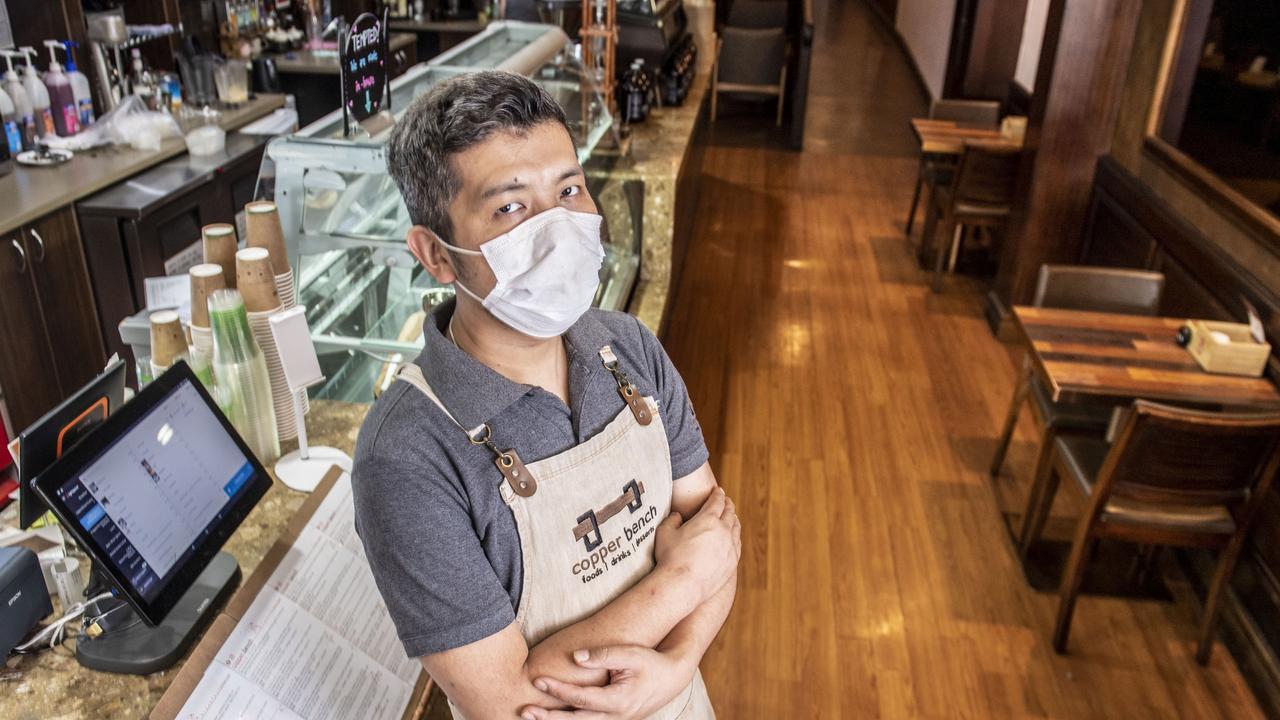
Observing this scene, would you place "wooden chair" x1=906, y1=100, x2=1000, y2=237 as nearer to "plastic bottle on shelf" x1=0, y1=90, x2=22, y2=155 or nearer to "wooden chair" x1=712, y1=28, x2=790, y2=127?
"wooden chair" x1=712, y1=28, x2=790, y2=127

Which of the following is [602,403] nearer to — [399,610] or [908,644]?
[399,610]

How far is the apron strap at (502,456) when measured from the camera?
3.72 feet

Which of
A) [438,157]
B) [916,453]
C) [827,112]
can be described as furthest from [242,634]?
[827,112]

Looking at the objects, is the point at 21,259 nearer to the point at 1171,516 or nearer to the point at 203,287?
the point at 203,287

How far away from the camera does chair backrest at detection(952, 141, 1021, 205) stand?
16.7ft

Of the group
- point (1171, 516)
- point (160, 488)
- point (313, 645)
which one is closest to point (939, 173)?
point (1171, 516)

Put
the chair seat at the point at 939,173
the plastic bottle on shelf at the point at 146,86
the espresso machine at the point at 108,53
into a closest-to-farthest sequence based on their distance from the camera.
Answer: the espresso machine at the point at 108,53, the plastic bottle on shelf at the point at 146,86, the chair seat at the point at 939,173

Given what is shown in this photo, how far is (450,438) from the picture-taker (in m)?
1.12

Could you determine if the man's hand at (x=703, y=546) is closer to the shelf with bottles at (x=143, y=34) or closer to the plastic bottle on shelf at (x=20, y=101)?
the plastic bottle on shelf at (x=20, y=101)

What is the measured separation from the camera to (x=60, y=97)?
416 cm

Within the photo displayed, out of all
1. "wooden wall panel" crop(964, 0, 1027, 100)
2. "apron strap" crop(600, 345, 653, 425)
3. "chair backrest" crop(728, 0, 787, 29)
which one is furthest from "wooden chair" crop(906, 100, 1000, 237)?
"apron strap" crop(600, 345, 653, 425)

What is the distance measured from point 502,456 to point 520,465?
1.0 inches

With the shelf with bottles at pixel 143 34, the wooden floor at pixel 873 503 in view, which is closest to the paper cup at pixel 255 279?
the wooden floor at pixel 873 503

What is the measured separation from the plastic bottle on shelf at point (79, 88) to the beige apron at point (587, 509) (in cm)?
399
